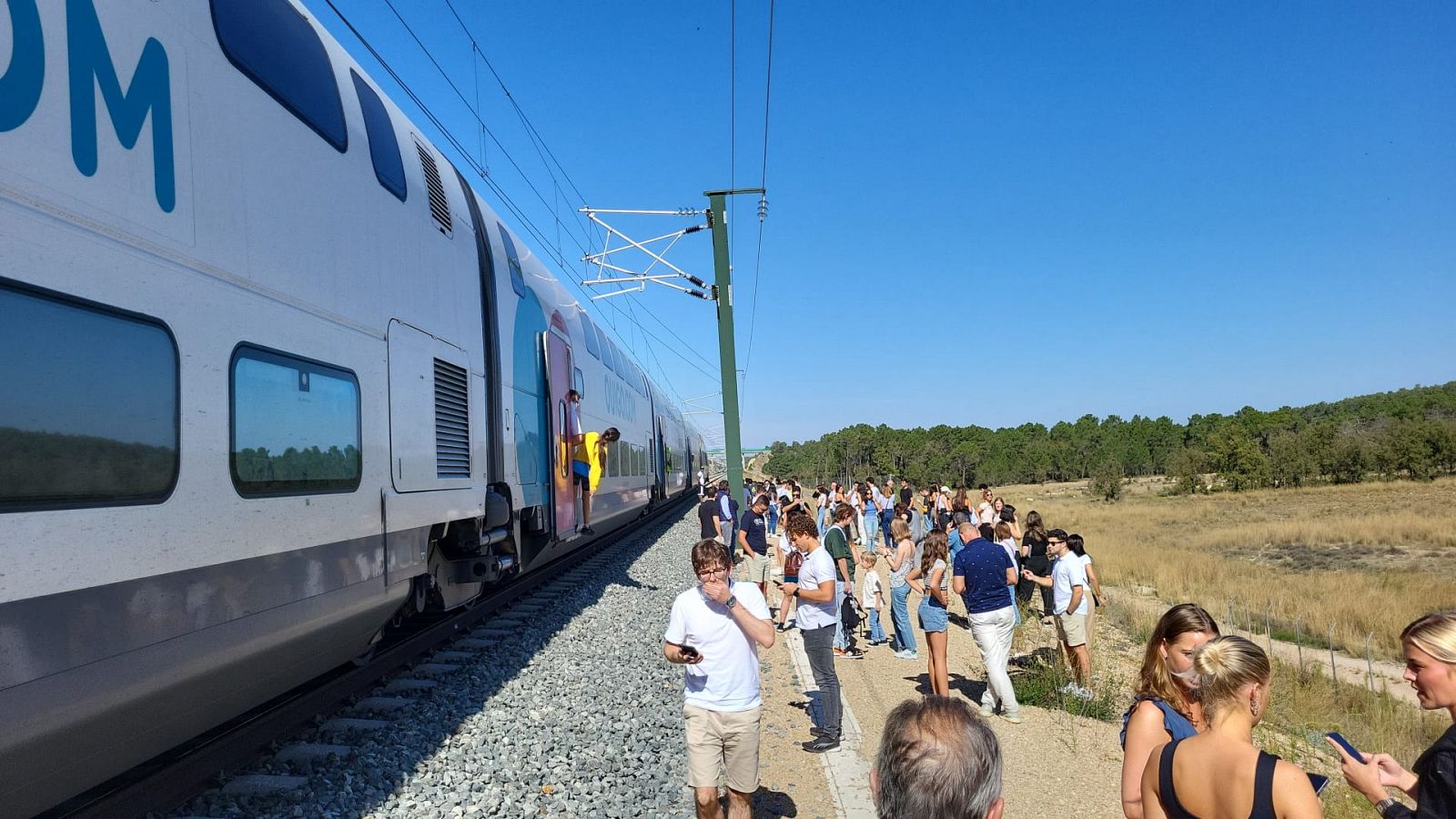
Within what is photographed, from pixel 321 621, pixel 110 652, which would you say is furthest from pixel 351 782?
pixel 110 652

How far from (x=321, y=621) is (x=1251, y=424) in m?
132

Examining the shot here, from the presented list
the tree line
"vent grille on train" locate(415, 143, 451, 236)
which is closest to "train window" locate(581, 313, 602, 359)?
"vent grille on train" locate(415, 143, 451, 236)

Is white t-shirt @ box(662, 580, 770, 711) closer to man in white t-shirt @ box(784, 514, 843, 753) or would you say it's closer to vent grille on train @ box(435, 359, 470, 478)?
man in white t-shirt @ box(784, 514, 843, 753)

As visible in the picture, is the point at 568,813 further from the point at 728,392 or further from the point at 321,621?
the point at 728,392

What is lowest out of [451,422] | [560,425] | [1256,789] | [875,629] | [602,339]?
[875,629]

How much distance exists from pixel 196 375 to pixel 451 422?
11.2 ft

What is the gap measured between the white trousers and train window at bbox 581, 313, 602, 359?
8652 mm

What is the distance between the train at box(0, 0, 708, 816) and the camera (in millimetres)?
2955

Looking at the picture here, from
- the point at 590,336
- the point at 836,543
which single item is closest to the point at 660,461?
the point at 590,336

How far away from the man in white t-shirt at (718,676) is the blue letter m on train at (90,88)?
3013 mm

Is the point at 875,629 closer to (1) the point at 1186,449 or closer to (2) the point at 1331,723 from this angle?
(2) the point at 1331,723

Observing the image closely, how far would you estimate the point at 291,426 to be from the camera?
15.0ft

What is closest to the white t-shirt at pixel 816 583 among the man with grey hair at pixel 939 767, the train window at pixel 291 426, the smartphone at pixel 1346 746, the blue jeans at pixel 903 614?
the train window at pixel 291 426

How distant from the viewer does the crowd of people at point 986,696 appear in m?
2.10
